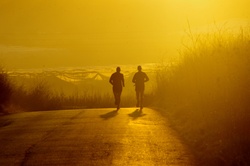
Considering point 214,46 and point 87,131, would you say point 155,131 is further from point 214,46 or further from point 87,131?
point 214,46

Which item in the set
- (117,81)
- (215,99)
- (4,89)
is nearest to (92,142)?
(215,99)

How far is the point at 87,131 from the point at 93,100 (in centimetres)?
3384

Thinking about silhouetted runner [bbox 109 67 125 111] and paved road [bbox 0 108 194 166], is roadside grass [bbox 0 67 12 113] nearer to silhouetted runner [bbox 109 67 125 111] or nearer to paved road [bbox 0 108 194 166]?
silhouetted runner [bbox 109 67 125 111]

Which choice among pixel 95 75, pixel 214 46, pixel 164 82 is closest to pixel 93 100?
pixel 164 82

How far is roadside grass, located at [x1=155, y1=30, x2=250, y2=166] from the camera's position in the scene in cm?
1374

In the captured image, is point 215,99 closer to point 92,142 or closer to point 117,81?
point 92,142

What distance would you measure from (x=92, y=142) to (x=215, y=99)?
519 centimetres

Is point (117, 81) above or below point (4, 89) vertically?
above

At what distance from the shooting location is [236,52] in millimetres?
21984

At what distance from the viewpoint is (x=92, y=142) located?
1616cm

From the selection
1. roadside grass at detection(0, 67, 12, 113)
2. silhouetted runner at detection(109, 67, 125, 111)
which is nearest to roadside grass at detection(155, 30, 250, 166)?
silhouetted runner at detection(109, 67, 125, 111)

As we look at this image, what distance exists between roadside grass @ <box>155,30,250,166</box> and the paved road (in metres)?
0.70

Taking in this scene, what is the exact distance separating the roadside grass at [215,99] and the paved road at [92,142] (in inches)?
27.7

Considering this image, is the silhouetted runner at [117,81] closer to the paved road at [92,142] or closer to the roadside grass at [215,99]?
the roadside grass at [215,99]
